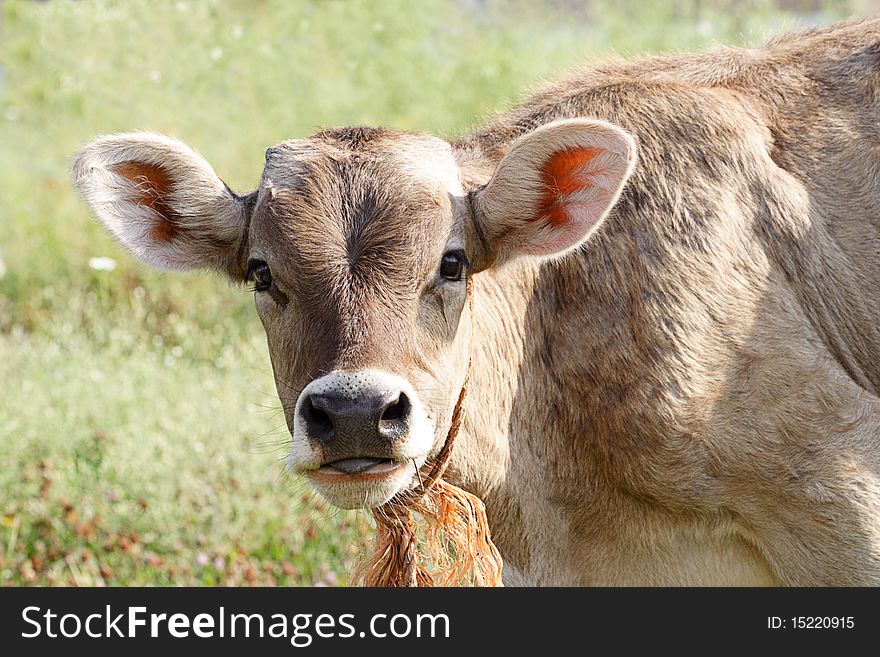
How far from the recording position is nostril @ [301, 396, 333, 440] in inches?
149

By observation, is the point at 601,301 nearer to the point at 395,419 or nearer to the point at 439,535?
the point at 439,535

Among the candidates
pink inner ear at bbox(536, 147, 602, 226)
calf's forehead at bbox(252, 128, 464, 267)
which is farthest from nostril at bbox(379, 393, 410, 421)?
pink inner ear at bbox(536, 147, 602, 226)

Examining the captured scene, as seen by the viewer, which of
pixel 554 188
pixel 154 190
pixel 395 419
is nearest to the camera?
pixel 395 419

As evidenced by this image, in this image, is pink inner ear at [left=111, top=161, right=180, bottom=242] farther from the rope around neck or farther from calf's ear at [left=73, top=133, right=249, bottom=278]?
the rope around neck

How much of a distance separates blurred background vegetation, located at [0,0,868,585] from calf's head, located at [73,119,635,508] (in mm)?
874

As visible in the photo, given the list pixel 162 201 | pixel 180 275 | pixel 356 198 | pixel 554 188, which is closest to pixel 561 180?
pixel 554 188

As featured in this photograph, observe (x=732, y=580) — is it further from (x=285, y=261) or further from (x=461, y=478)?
(x=285, y=261)

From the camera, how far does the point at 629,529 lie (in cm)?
495

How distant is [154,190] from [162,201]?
6cm

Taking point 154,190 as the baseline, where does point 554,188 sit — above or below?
below

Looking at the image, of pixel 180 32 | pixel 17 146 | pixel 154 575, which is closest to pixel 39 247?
pixel 180 32

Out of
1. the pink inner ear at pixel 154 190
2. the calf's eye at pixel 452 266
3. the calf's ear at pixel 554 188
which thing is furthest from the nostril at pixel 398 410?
the pink inner ear at pixel 154 190

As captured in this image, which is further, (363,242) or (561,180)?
(561,180)

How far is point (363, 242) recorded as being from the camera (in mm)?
4121
